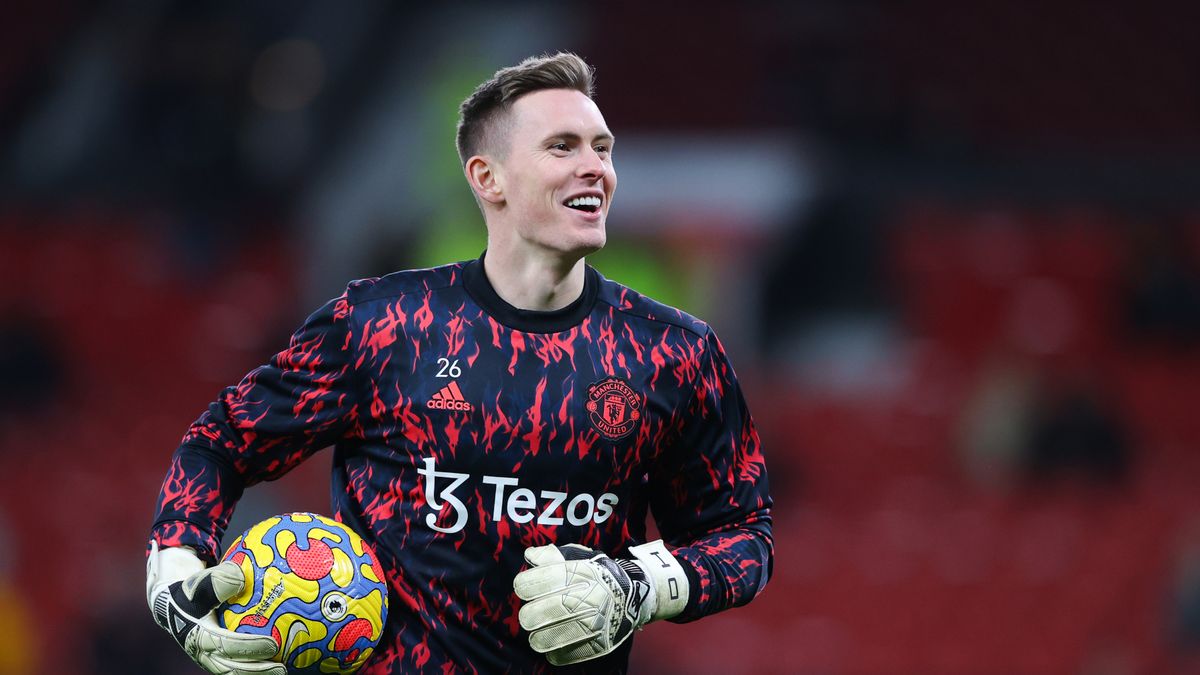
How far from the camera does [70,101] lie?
18859 millimetres

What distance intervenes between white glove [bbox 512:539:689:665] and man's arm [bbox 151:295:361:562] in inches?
23.4

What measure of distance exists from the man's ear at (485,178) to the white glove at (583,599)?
2.92 ft

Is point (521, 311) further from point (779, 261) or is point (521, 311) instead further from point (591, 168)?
point (779, 261)

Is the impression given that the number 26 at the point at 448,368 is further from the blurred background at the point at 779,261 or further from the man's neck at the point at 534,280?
the blurred background at the point at 779,261

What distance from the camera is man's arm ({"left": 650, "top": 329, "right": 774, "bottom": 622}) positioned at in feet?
13.4

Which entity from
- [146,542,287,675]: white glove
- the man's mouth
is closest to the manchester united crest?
the man's mouth

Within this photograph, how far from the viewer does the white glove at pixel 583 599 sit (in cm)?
364

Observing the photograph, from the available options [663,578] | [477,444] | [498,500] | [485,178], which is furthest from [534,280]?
[663,578]

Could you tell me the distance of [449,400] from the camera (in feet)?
12.9

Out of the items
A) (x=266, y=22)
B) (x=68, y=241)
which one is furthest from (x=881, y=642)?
(x=266, y=22)

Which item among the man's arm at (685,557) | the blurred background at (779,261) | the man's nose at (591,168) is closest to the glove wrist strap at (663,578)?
the man's arm at (685,557)

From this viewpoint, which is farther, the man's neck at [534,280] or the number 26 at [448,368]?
the man's neck at [534,280]

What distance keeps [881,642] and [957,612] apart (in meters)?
0.57

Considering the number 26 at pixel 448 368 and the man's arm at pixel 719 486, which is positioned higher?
the number 26 at pixel 448 368
